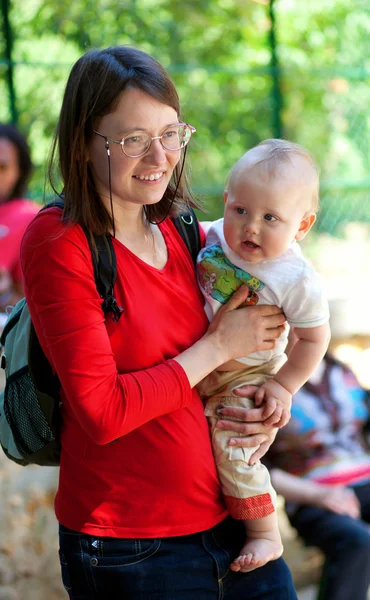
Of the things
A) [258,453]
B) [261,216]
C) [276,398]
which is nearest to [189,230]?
[261,216]

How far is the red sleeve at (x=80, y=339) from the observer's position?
156 cm

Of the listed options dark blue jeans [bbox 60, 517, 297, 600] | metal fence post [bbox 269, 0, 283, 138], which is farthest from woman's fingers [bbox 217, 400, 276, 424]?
metal fence post [bbox 269, 0, 283, 138]

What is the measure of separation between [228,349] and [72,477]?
436mm

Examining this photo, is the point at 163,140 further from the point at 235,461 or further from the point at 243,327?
the point at 235,461

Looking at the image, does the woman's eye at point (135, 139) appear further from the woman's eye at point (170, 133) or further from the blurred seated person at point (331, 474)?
the blurred seated person at point (331, 474)

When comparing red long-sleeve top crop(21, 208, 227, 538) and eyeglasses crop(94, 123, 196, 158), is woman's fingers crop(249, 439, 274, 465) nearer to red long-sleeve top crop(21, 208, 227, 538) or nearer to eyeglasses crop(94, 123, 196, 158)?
red long-sleeve top crop(21, 208, 227, 538)

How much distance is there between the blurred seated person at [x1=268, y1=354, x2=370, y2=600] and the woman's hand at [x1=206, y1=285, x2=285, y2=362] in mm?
1549

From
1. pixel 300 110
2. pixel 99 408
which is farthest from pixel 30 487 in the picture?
pixel 300 110

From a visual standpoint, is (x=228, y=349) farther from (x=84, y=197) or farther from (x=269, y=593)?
(x=269, y=593)

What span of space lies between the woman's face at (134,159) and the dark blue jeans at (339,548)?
1.95m

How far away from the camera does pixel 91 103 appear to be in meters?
1.62

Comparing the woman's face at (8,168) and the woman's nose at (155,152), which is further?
the woman's face at (8,168)

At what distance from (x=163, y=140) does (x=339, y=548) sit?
2042 mm

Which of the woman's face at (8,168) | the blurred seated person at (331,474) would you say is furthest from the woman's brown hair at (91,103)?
the woman's face at (8,168)
